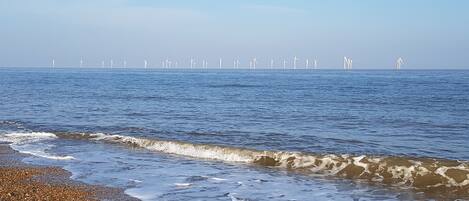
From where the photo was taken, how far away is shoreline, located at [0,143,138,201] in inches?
421

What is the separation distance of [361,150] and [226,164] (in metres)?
5.10

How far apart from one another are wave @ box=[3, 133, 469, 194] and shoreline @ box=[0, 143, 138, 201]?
5436 mm

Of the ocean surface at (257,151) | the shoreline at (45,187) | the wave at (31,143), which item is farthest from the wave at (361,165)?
the shoreline at (45,187)

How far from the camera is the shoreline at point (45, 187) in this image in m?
10.7

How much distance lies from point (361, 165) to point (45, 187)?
8.59m

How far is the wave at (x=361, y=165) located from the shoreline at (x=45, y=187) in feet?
17.8

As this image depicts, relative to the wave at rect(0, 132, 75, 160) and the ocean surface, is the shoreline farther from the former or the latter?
the wave at rect(0, 132, 75, 160)

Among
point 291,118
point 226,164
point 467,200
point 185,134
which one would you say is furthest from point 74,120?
point 467,200

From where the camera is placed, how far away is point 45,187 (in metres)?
11.7

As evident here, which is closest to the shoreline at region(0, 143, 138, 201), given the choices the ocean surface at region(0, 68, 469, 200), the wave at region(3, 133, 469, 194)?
the ocean surface at region(0, 68, 469, 200)

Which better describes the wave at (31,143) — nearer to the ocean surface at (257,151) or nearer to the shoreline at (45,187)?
the ocean surface at (257,151)

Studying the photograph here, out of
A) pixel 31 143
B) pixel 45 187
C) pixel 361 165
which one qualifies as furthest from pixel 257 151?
pixel 31 143

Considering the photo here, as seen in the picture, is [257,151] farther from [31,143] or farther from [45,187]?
[31,143]

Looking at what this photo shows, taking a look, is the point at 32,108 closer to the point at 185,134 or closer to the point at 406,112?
the point at 185,134
